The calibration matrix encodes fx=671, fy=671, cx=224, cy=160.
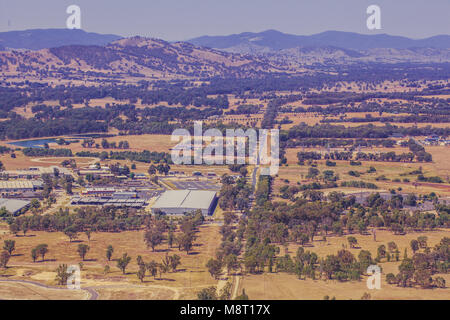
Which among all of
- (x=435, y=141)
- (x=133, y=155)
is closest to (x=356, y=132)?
(x=435, y=141)

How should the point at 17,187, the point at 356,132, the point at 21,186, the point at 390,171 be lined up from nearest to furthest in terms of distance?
the point at 17,187 → the point at 21,186 → the point at 390,171 → the point at 356,132

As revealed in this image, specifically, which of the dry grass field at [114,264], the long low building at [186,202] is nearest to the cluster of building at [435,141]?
the long low building at [186,202]

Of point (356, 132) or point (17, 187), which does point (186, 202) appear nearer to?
point (17, 187)

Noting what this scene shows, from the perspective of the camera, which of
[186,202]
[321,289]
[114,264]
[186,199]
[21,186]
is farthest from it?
[21,186]

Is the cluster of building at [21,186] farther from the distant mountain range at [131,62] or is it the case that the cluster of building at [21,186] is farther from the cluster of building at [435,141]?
the distant mountain range at [131,62]

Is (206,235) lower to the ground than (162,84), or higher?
lower

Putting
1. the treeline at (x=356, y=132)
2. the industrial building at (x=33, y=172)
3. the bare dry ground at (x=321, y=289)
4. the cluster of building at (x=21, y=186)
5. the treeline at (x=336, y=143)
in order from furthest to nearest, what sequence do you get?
the treeline at (x=356, y=132)
the treeline at (x=336, y=143)
the industrial building at (x=33, y=172)
the cluster of building at (x=21, y=186)
the bare dry ground at (x=321, y=289)
